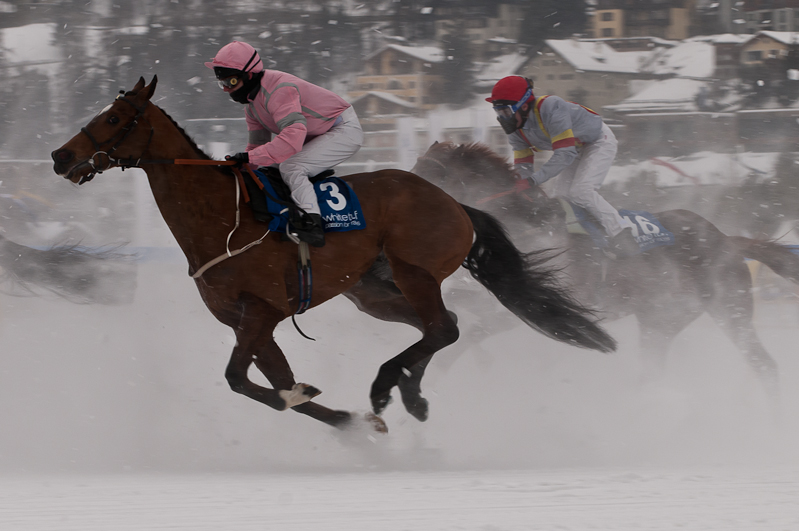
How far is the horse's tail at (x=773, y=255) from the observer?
13.9 ft

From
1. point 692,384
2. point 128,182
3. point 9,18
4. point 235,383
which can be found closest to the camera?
point 235,383

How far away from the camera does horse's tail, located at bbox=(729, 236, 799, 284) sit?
4242mm

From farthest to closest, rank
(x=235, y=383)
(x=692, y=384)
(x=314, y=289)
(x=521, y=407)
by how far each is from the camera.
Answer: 1. (x=692, y=384)
2. (x=521, y=407)
3. (x=314, y=289)
4. (x=235, y=383)

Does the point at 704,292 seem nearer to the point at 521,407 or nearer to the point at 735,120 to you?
the point at 521,407

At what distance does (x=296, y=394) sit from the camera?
286 centimetres

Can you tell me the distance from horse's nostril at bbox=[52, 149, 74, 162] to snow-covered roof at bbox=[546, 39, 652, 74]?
5503mm

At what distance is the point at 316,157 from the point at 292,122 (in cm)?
23

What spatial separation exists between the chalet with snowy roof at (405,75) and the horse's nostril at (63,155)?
4374 millimetres

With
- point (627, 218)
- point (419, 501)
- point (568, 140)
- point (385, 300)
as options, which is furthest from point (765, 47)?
point (419, 501)

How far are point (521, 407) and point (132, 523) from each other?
7.83 ft

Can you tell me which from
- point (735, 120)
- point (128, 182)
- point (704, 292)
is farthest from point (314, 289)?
point (735, 120)

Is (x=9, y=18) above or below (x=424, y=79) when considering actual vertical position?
above

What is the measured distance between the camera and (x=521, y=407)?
4.13 metres

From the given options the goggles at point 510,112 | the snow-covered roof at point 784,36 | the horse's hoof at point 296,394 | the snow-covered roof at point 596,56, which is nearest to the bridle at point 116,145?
the horse's hoof at point 296,394
